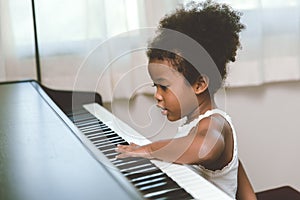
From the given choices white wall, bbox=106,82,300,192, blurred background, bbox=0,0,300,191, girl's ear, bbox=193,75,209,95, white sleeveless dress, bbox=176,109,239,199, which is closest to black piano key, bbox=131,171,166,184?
white sleeveless dress, bbox=176,109,239,199

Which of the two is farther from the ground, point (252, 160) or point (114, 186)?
point (114, 186)

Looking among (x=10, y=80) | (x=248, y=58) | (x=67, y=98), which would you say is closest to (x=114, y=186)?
(x=67, y=98)

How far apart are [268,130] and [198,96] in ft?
2.73

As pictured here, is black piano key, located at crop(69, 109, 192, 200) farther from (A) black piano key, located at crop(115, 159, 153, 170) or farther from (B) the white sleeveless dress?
(B) the white sleeveless dress

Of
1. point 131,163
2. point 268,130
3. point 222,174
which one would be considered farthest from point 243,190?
point 268,130

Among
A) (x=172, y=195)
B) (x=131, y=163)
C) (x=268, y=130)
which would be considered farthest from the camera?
(x=268, y=130)

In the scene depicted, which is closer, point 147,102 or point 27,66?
point 27,66

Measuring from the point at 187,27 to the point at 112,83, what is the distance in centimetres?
57

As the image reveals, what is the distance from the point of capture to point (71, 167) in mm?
590

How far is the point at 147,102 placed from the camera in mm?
1559

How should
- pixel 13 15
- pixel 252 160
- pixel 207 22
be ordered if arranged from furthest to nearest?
pixel 252 160 → pixel 13 15 → pixel 207 22

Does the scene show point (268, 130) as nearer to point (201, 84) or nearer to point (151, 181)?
point (201, 84)

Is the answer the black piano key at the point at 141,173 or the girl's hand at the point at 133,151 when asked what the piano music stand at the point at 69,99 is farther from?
the girl's hand at the point at 133,151

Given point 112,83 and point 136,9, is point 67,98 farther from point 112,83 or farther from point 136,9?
point 136,9
